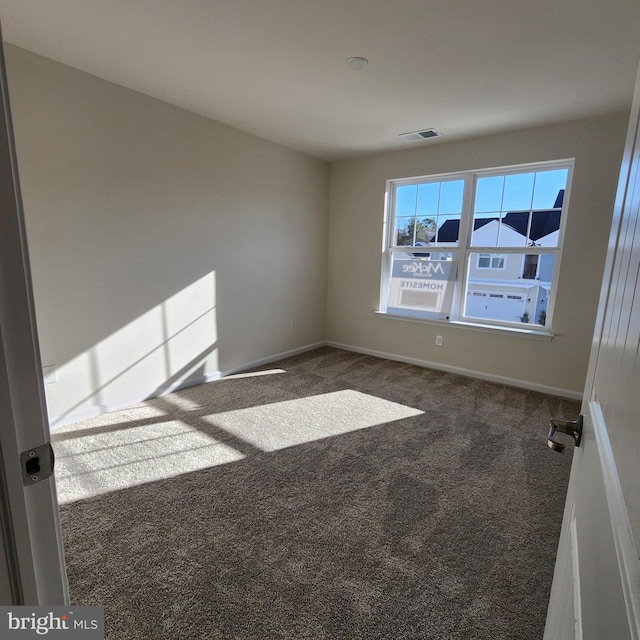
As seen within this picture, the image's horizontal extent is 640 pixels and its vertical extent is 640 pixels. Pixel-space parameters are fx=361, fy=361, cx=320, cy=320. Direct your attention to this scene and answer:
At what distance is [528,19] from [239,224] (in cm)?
283

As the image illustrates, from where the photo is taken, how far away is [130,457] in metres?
2.39

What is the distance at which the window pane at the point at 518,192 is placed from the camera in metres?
3.63

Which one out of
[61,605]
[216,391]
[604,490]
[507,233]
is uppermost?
[507,233]

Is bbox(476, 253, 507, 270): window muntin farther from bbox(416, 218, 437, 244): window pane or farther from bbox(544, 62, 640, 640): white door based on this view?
bbox(544, 62, 640, 640): white door

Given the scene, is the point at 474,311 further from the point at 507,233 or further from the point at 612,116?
the point at 612,116

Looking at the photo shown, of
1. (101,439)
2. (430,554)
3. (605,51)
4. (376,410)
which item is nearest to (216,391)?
(101,439)

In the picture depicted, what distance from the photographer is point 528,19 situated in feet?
6.23

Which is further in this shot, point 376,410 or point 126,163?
point 376,410

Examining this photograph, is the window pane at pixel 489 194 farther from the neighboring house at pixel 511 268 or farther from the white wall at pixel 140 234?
the white wall at pixel 140 234

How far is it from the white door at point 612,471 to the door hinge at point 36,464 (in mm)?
797

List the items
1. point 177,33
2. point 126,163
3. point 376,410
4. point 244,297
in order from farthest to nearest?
point 244,297 → point 376,410 → point 126,163 → point 177,33

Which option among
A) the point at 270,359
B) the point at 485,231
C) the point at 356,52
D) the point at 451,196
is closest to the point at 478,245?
the point at 485,231

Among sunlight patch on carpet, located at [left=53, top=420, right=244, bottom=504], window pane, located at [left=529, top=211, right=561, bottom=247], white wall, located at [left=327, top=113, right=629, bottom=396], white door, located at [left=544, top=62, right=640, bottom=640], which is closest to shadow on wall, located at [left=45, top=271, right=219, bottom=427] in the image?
sunlight patch on carpet, located at [left=53, top=420, right=244, bottom=504]

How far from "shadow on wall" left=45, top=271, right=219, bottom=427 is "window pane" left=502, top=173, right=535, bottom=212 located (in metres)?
3.15
